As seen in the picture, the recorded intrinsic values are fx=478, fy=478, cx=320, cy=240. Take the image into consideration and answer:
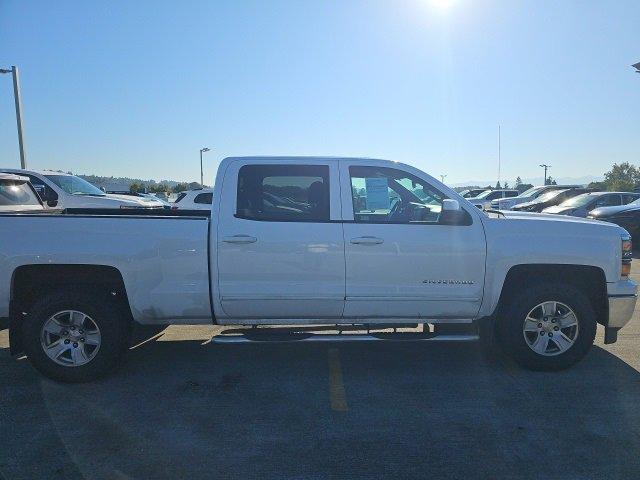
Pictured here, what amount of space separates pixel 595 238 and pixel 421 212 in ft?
5.21

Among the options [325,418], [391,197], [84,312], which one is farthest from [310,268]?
[84,312]

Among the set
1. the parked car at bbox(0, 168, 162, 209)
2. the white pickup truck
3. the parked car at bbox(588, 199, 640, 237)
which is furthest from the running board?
the parked car at bbox(588, 199, 640, 237)

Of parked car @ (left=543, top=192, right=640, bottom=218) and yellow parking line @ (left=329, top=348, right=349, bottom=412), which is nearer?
yellow parking line @ (left=329, top=348, right=349, bottom=412)

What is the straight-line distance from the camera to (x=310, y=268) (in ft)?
13.8

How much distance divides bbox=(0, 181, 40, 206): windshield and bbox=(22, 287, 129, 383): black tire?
184 cm

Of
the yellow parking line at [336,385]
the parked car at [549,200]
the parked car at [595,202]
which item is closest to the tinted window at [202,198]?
the yellow parking line at [336,385]

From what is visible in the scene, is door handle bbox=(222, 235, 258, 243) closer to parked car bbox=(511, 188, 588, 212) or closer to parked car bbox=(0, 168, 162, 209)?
parked car bbox=(0, 168, 162, 209)

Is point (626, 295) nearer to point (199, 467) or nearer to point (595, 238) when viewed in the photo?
point (595, 238)

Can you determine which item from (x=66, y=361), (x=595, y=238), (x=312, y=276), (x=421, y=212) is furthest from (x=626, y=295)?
(x=66, y=361)

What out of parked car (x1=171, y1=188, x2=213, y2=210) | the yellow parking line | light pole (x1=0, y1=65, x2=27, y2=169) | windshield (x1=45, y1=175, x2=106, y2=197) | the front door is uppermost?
light pole (x1=0, y1=65, x2=27, y2=169)

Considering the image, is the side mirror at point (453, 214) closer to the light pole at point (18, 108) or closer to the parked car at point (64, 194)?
the parked car at point (64, 194)

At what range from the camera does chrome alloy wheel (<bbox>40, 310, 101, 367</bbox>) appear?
13.7 ft

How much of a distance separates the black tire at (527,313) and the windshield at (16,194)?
5.41m

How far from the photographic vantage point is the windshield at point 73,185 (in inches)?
444
